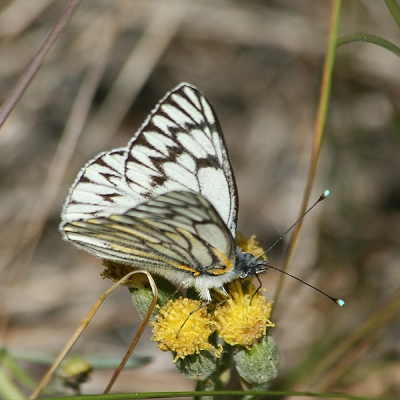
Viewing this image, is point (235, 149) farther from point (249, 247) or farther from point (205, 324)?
point (205, 324)

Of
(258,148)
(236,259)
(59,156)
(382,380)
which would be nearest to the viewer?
(236,259)

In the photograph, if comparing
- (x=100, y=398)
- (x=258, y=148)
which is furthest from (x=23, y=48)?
(x=100, y=398)

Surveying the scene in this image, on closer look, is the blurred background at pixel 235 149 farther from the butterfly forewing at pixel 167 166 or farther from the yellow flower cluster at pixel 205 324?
the butterfly forewing at pixel 167 166

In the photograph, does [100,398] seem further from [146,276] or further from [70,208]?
[70,208]

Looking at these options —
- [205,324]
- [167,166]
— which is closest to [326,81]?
[167,166]

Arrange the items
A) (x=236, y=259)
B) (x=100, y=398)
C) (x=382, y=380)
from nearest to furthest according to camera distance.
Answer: (x=100, y=398) < (x=236, y=259) < (x=382, y=380)
